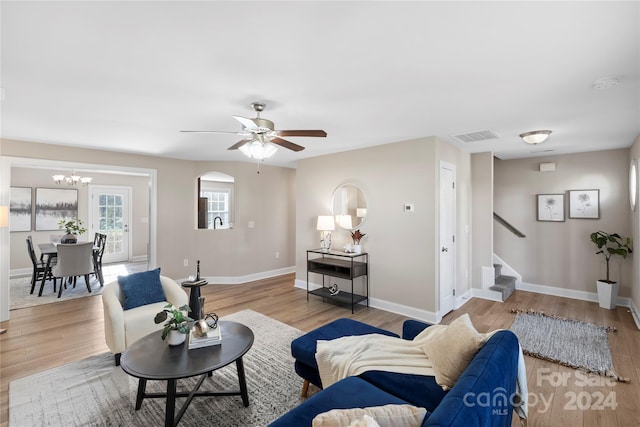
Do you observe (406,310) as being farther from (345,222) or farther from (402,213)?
(345,222)

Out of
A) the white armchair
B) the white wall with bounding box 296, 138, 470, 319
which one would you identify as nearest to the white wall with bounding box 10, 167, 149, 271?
the white armchair

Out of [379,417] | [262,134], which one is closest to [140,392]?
[379,417]

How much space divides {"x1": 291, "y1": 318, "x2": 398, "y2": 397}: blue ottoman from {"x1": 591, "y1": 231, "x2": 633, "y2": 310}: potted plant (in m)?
4.24

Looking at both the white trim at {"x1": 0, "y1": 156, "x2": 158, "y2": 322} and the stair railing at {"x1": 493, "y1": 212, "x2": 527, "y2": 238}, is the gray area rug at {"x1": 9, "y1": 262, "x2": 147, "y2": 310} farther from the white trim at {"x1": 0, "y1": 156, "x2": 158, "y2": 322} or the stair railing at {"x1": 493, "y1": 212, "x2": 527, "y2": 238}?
the stair railing at {"x1": 493, "y1": 212, "x2": 527, "y2": 238}

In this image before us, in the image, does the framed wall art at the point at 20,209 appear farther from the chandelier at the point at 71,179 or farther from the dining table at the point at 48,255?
the dining table at the point at 48,255

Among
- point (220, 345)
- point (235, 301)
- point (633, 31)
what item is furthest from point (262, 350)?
point (633, 31)

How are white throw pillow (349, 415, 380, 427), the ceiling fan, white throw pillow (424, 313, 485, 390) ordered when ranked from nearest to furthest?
white throw pillow (349, 415, 380, 427), white throw pillow (424, 313, 485, 390), the ceiling fan

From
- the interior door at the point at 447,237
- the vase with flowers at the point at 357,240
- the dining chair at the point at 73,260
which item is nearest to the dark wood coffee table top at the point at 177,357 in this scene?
the vase with flowers at the point at 357,240

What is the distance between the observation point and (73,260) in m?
4.82

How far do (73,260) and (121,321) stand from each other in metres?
3.03

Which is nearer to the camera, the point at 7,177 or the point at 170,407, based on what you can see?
the point at 170,407

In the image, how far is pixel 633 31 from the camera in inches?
61.2

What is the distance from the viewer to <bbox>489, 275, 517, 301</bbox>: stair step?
15.7ft

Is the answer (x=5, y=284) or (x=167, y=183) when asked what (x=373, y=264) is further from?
(x=5, y=284)
